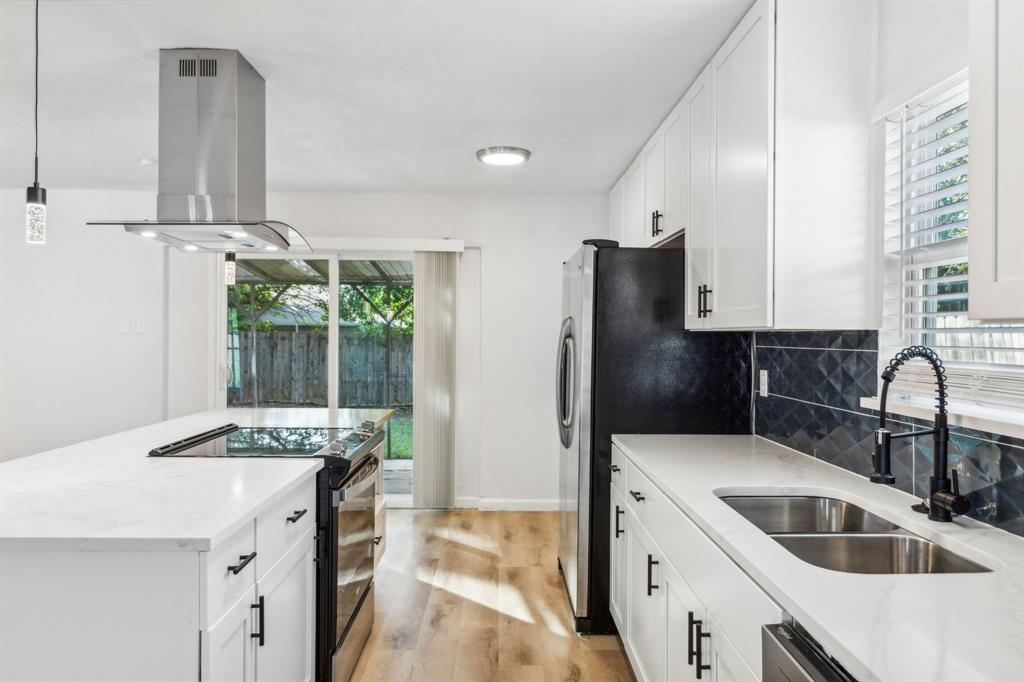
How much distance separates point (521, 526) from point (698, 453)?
228 centimetres

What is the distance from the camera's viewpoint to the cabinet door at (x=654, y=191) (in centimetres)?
303

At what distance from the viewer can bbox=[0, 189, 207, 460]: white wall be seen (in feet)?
14.9

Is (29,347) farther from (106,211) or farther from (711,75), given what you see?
(711,75)

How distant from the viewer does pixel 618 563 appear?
103 inches

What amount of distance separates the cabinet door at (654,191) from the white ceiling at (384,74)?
0.13 m

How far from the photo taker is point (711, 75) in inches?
91.7

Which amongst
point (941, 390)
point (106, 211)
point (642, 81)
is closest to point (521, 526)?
point (642, 81)

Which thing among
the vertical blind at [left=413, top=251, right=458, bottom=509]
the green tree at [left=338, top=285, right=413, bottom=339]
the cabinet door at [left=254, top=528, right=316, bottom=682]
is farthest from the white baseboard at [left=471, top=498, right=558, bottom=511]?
the cabinet door at [left=254, top=528, right=316, bottom=682]

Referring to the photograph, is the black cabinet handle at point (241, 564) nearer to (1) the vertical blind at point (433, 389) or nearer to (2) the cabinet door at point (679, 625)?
(2) the cabinet door at point (679, 625)

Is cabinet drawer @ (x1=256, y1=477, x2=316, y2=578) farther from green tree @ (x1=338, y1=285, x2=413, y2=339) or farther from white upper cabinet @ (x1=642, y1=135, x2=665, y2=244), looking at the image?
green tree @ (x1=338, y1=285, x2=413, y2=339)

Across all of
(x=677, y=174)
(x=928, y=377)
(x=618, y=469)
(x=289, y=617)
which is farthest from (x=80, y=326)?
(x=928, y=377)

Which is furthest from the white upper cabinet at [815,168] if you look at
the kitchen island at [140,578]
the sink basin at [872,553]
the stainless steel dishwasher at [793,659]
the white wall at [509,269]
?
the white wall at [509,269]

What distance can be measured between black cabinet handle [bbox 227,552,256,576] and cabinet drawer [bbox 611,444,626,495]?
1.46 m

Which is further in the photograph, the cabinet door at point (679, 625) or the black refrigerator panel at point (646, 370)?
the black refrigerator panel at point (646, 370)
